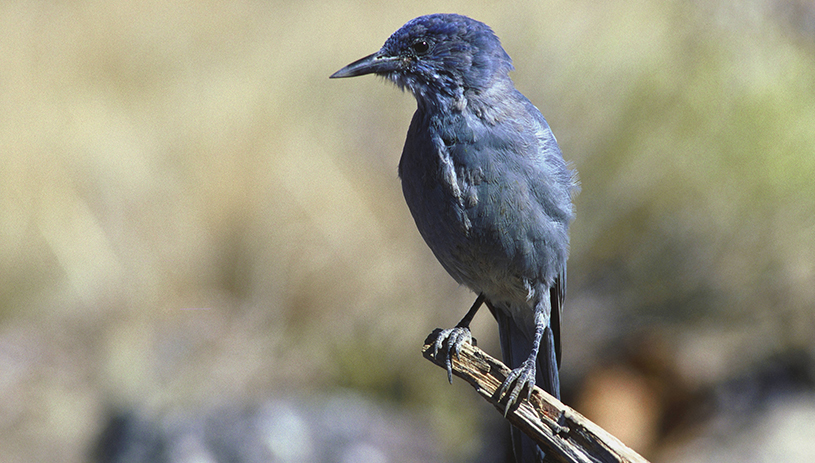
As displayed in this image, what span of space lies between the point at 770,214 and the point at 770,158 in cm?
47

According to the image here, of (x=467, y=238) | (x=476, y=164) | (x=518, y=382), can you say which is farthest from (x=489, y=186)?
(x=518, y=382)

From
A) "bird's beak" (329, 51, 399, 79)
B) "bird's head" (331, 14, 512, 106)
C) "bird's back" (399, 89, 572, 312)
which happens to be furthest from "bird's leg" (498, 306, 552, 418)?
"bird's beak" (329, 51, 399, 79)

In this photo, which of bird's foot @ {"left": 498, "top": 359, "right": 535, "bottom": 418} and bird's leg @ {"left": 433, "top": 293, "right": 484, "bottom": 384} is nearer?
bird's foot @ {"left": 498, "top": 359, "right": 535, "bottom": 418}

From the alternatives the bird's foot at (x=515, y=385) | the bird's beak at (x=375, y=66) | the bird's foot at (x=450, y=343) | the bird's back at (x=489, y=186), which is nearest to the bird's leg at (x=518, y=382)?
the bird's foot at (x=515, y=385)

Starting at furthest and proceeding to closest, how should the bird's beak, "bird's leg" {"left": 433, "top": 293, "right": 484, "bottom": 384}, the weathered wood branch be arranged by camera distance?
"bird's leg" {"left": 433, "top": 293, "right": 484, "bottom": 384} < the bird's beak < the weathered wood branch

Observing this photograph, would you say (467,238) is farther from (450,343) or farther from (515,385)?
(515,385)

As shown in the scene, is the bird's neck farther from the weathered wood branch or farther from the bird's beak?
the weathered wood branch

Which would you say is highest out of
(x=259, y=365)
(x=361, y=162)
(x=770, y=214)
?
(x=770, y=214)

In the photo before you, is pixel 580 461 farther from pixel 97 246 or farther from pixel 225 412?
pixel 97 246

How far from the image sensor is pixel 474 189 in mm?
3281

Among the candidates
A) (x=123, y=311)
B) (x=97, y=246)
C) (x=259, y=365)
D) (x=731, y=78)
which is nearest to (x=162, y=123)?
(x=97, y=246)

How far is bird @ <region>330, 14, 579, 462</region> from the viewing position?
3.29m

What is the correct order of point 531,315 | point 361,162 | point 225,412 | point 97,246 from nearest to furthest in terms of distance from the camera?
point 531,315 → point 225,412 → point 97,246 → point 361,162

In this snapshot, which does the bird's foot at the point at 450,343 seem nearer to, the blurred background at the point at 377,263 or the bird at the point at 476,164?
the bird at the point at 476,164
